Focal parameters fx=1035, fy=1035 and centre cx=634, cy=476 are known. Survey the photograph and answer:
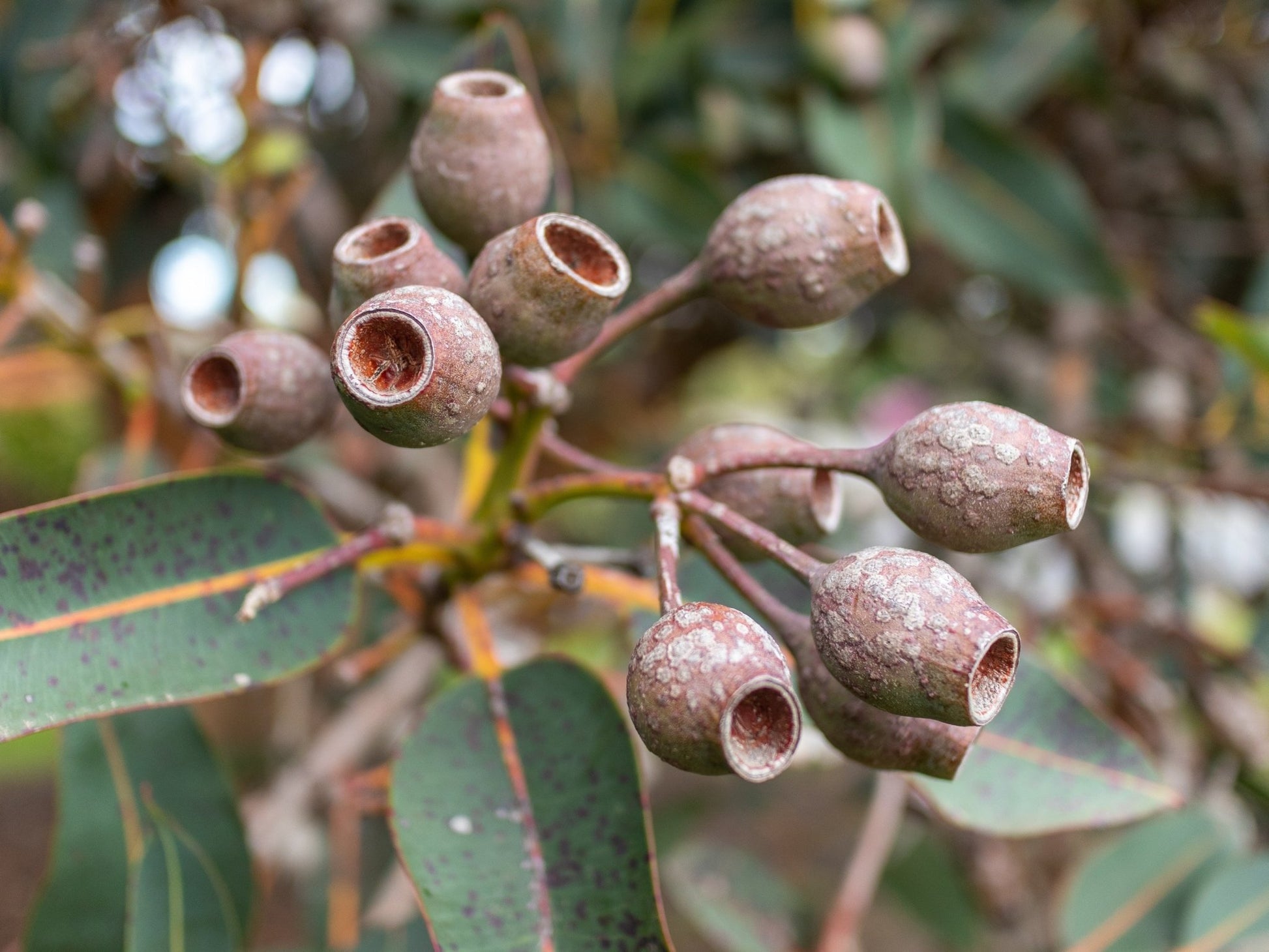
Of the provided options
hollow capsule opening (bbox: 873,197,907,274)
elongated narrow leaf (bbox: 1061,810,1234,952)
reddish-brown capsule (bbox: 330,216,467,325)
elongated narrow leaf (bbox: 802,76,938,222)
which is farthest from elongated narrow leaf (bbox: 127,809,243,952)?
elongated narrow leaf (bbox: 802,76,938,222)

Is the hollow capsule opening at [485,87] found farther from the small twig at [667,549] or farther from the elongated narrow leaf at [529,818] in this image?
the elongated narrow leaf at [529,818]

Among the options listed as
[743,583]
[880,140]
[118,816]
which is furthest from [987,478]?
[880,140]

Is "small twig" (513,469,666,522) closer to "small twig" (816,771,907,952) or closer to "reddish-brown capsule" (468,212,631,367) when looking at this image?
"reddish-brown capsule" (468,212,631,367)

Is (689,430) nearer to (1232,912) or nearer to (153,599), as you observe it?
(1232,912)

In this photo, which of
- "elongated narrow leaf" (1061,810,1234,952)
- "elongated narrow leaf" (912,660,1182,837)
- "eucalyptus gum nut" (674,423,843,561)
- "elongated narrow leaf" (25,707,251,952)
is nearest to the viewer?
"eucalyptus gum nut" (674,423,843,561)

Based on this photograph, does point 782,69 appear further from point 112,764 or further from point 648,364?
point 112,764

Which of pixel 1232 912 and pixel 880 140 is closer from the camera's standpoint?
pixel 1232 912
